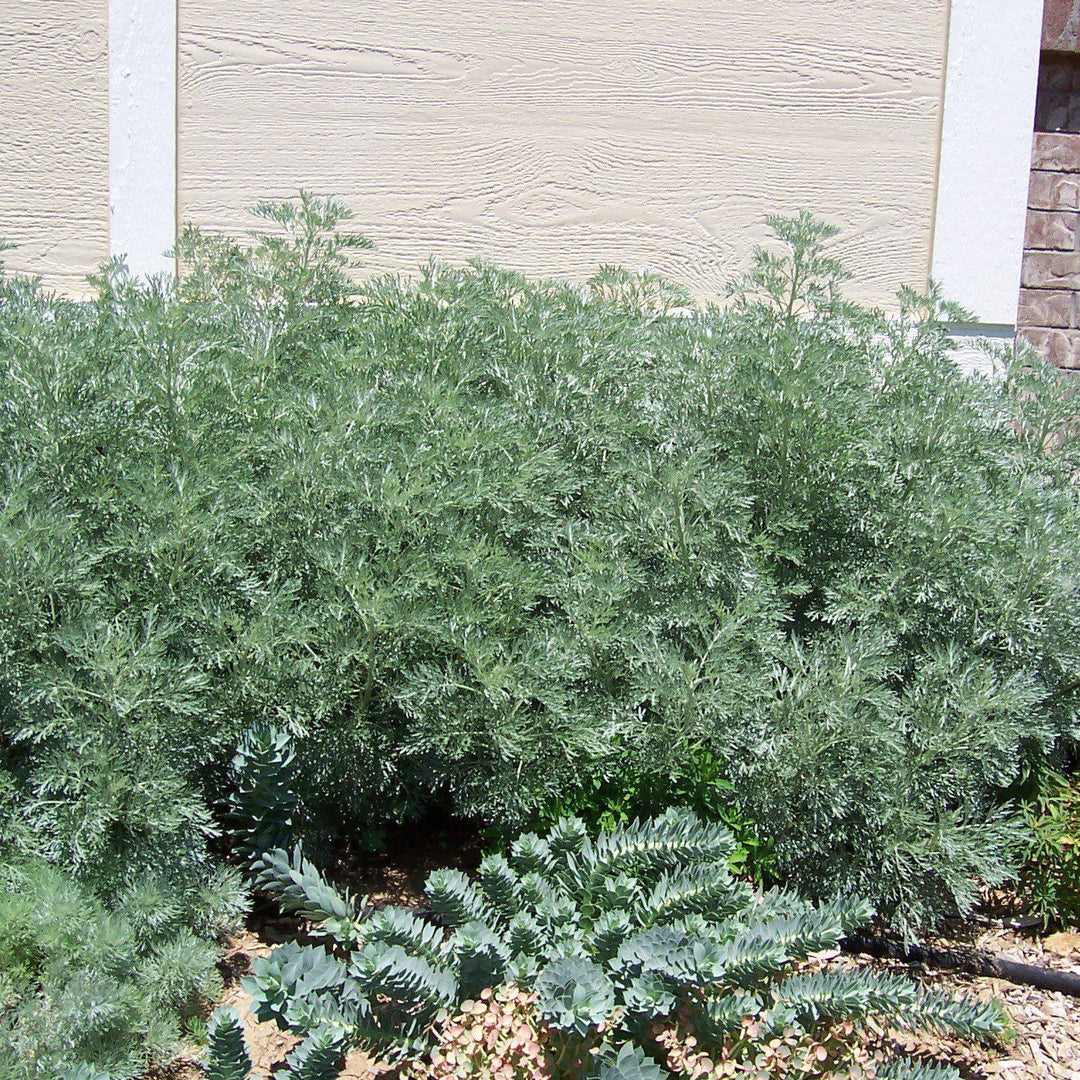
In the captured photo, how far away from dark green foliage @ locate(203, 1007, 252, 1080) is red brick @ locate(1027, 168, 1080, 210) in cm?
459

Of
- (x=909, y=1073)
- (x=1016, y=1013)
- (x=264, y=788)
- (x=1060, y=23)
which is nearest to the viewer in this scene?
(x=909, y=1073)

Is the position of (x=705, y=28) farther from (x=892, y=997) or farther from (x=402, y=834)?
(x=892, y=997)

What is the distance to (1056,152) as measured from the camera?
4.69 m

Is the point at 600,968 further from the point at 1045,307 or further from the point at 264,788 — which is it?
the point at 1045,307

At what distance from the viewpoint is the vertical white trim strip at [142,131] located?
430cm

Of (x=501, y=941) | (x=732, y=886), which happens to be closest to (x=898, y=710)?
(x=732, y=886)

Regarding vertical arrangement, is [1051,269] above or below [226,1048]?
above

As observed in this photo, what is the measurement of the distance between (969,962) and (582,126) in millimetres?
3468

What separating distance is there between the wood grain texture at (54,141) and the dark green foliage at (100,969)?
2896 mm

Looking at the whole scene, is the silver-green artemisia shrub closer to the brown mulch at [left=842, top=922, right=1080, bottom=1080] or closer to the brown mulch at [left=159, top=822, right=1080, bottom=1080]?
the brown mulch at [left=159, top=822, right=1080, bottom=1080]

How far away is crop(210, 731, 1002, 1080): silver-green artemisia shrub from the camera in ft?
6.48

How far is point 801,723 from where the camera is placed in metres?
2.67

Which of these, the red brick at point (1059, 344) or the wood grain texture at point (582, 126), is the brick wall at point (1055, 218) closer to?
the red brick at point (1059, 344)

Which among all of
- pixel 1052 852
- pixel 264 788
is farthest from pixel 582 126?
pixel 1052 852
